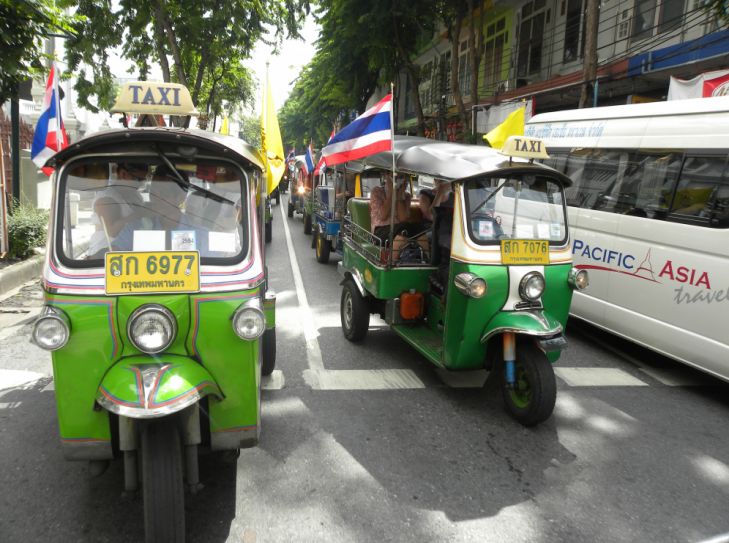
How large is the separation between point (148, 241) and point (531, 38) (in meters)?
16.6

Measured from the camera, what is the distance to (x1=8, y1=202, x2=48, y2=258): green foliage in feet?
30.0

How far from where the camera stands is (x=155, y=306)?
284 centimetres

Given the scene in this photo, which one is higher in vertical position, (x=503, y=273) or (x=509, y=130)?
(x=509, y=130)

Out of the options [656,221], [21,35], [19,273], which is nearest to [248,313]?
[656,221]

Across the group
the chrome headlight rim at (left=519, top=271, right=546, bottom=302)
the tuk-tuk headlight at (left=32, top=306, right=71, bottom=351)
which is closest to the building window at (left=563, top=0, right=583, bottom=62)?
the chrome headlight rim at (left=519, top=271, right=546, bottom=302)

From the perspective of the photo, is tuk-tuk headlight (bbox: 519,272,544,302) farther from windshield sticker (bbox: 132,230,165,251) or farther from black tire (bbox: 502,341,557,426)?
windshield sticker (bbox: 132,230,165,251)

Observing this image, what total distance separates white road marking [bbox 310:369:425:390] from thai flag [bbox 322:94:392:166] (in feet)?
7.19

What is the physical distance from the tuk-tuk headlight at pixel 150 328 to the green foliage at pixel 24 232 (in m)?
7.88

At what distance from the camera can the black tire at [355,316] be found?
6109mm

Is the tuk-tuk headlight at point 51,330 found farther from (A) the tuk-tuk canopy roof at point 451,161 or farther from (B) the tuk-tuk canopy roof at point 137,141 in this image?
(A) the tuk-tuk canopy roof at point 451,161

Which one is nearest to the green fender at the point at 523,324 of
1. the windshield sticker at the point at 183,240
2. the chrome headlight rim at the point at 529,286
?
the chrome headlight rim at the point at 529,286

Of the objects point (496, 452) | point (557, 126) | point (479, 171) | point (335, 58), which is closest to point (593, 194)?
point (557, 126)

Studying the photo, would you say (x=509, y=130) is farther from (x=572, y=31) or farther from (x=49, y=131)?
(x=572, y=31)

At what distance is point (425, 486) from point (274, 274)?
23.4 ft
